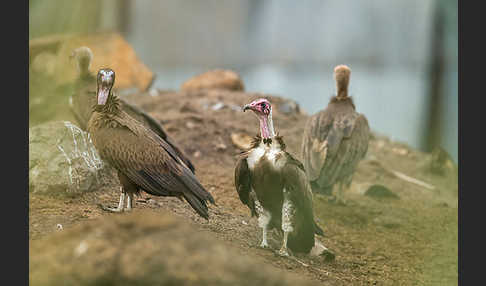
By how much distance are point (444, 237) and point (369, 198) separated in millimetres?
975

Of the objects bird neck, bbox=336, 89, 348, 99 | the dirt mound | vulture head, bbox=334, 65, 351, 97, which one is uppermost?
vulture head, bbox=334, 65, 351, 97

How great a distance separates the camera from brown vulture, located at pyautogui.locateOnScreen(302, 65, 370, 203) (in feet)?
20.1

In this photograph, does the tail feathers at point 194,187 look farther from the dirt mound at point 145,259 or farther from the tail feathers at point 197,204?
the dirt mound at point 145,259

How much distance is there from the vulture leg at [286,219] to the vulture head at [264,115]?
50 centimetres

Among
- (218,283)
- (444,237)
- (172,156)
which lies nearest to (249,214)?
(172,156)

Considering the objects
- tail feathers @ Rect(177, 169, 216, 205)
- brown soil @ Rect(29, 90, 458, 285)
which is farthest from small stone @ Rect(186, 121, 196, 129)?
tail feathers @ Rect(177, 169, 216, 205)

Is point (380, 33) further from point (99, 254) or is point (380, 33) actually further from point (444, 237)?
point (99, 254)

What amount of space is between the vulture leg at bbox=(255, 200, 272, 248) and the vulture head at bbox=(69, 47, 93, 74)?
220 cm

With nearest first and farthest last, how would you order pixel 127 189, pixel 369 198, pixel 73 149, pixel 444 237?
1. pixel 127 189
2. pixel 73 149
3. pixel 444 237
4. pixel 369 198

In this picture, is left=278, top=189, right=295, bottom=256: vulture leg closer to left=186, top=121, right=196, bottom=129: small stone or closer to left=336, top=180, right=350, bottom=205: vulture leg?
left=336, top=180, right=350, bottom=205: vulture leg

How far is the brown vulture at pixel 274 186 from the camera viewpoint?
16.7 feet

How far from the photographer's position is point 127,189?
17.0 ft

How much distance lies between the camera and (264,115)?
16.8ft

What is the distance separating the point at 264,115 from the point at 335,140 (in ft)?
4.92
